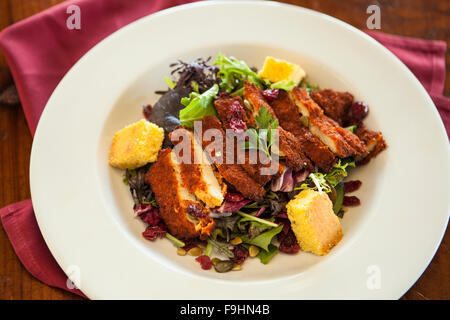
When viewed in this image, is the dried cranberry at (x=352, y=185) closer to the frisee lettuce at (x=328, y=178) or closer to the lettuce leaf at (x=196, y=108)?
the frisee lettuce at (x=328, y=178)

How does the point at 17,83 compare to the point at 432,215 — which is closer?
the point at 432,215

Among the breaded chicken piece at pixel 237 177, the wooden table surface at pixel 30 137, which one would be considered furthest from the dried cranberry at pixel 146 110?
the wooden table surface at pixel 30 137

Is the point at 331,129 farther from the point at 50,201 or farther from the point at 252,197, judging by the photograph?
the point at 50,201

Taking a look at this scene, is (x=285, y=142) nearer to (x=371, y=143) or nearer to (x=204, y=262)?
(x=371, y=143)

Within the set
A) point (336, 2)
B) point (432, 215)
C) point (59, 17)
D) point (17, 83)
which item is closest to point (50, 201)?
point (17, 83)

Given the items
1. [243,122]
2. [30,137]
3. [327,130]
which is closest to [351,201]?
[327,130]

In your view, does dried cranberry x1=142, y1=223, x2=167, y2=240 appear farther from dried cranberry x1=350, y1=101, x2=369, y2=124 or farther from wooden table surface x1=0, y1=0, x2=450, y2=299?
dried cranberry x1=350, y1=101, x2=369, y2=124

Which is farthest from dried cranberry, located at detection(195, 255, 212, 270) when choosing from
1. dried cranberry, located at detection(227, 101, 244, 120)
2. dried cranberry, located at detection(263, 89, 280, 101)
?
dried cranberry, located at detection(263, 89, 280, 101)
